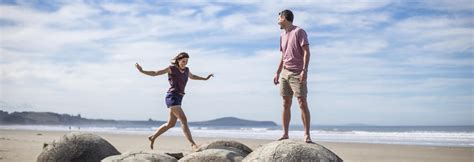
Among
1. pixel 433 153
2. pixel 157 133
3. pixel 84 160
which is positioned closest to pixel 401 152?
pixel 433 153

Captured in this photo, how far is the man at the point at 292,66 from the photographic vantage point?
260 inches

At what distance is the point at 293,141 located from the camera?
5.48 meters

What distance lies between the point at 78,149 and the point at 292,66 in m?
3.26

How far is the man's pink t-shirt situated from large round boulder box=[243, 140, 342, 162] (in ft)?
5.04

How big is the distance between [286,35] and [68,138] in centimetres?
348

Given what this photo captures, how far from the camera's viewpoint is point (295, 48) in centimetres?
675

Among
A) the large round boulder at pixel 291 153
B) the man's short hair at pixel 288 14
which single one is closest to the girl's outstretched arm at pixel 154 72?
the man's short hair at pixel 288 14

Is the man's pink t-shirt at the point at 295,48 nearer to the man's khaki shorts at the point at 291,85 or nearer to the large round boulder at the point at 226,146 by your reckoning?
the man's khaki shorts at the point at 291,85

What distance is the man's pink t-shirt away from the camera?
6.71 metres

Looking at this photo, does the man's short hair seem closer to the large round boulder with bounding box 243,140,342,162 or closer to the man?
the man

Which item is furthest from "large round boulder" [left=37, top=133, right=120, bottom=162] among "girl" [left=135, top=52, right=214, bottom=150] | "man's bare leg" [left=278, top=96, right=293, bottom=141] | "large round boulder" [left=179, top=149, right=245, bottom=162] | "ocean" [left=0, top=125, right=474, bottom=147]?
"ocean" [left=0, top=125, right=474, bottom=147]

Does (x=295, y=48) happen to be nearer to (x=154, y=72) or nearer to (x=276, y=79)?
(x=276, y=79)

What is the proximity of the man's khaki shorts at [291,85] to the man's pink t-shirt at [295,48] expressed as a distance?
0.08 m

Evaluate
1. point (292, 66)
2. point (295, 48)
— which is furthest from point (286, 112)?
point (295, 48)
